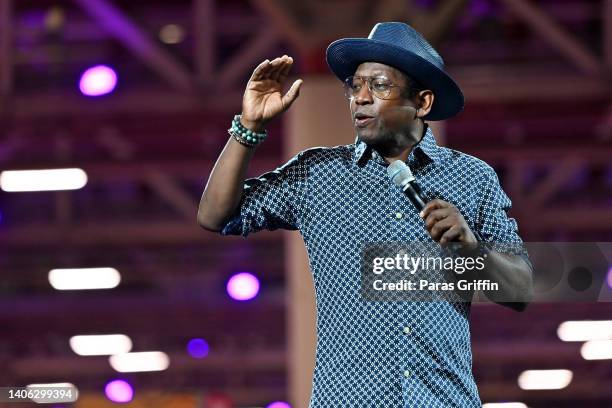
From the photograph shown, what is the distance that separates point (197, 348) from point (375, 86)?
23228 millimetres

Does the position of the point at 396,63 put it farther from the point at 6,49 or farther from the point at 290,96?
the point at 6,49

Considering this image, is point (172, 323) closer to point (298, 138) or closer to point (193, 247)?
point (193, 247)

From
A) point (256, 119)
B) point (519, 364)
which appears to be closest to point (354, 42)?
point (256, 119)

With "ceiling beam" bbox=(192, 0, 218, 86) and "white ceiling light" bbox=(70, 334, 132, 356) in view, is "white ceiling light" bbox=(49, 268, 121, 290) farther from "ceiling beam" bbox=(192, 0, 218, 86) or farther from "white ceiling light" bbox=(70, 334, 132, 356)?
"ceiling beam" bbox=(192, 0, 218, 86)

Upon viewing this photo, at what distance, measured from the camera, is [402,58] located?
3.05m

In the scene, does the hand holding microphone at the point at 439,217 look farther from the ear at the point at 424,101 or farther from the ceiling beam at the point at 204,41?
the ceiling beam at the point at 204,41

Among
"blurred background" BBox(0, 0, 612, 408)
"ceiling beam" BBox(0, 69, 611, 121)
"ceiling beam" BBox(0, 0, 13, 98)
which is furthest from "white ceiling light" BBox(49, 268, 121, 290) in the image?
"ceiling beam" BBox(0, 0, 13, 98)

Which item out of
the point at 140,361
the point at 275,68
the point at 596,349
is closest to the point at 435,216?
the point at 275,68

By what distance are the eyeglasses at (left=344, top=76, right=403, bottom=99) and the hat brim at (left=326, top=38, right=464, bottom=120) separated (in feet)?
0.16

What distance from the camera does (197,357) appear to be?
86.2 ft

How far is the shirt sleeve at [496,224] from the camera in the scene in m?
2.97

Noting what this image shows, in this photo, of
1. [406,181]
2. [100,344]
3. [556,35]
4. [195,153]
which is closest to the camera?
[406,181]

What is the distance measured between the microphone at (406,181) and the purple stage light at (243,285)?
14.8 metres

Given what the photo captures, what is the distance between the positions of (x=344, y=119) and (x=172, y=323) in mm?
15232
